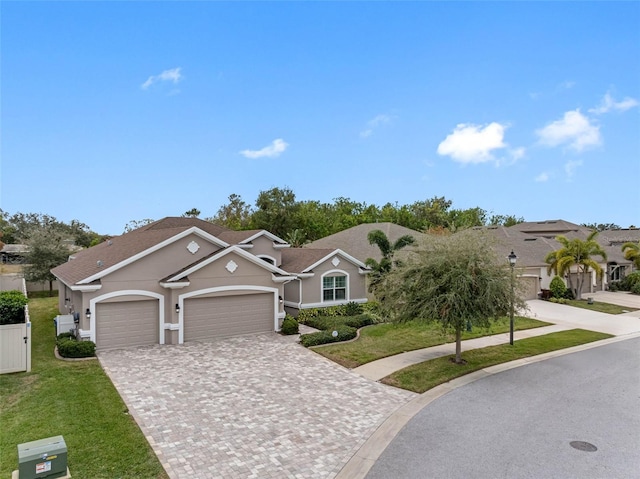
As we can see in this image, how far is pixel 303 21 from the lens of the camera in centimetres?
1916

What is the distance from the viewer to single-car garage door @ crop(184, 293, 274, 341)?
56.1 feet

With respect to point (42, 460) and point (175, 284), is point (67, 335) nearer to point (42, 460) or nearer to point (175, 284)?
point (175, 284)

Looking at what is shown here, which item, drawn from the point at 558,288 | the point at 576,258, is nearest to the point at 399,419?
Answer: the point at 558,288

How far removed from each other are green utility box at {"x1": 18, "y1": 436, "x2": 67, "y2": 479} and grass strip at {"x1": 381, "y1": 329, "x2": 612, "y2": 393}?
8.43 m

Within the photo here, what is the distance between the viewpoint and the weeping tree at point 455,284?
12742 mm

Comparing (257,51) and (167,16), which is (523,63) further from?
(167,16)

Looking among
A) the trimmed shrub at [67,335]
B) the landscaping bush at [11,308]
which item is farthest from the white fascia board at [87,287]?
the trimmed shrub at [67,335]

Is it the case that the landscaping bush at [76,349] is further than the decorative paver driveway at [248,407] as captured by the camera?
Yes

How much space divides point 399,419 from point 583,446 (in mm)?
3776

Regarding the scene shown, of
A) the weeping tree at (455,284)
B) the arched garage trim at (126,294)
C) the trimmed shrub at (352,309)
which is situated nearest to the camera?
the weeping tree at (455,284)

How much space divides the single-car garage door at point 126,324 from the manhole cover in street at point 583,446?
565 inches

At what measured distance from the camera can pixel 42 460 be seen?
21.8 feet

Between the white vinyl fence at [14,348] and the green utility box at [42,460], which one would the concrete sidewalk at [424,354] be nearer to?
the green utility box at [42,460]

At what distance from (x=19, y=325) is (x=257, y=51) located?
53.7 feet
